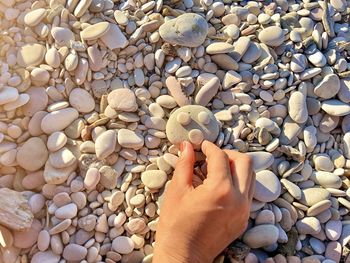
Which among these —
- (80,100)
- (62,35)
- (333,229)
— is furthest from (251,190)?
(62,35)

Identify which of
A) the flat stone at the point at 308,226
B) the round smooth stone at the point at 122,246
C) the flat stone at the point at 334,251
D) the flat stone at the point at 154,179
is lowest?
the flat stone at the point at 334,251

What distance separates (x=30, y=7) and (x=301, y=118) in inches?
31.0

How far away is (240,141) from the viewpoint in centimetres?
123

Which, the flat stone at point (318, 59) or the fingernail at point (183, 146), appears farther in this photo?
the flat stone at point (318, 59)

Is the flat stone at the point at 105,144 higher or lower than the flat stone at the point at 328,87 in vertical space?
higher

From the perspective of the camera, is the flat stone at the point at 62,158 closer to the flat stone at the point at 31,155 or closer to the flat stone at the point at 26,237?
the flat stone at the point at 31,155

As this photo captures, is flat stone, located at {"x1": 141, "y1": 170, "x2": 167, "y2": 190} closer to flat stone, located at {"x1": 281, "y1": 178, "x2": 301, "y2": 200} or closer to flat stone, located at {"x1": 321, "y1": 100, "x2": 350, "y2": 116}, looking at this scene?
flat stone, located at {"x1": 281, "y1": 178, "x2": 301, "y2": 200}

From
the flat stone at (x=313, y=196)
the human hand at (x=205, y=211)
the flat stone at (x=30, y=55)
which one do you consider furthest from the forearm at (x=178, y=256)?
the flat stone at (x=30, y=55)

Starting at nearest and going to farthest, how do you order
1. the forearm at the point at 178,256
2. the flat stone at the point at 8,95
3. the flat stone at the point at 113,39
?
the forearm at the point at 178,256, the flat stone at the point at 8,95, the flat stone at the point at 113,39

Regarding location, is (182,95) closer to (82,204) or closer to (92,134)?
(92,134)

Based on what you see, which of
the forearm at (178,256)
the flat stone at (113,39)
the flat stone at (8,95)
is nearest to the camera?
the forearm at (178,256)

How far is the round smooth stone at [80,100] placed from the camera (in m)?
1.22

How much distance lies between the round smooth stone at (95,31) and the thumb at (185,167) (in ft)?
1.19

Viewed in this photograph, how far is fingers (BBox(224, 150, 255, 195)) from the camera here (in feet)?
3.58
